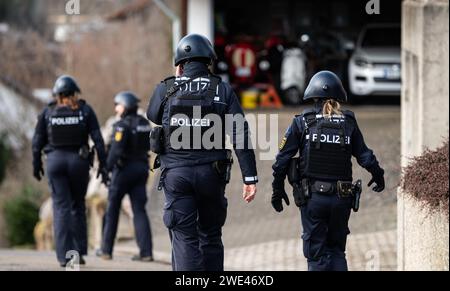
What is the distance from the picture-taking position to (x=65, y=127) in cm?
1150

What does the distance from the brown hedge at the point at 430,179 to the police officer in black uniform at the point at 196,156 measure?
2054mm

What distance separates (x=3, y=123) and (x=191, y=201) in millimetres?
31347

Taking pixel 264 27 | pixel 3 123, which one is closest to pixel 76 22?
pixel 3 123

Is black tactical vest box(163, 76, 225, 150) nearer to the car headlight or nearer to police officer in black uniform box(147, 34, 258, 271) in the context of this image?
police officer in black uniform box(147, 34, 258, 271)

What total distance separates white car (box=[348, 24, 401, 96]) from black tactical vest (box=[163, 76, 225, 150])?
1693 centimetres

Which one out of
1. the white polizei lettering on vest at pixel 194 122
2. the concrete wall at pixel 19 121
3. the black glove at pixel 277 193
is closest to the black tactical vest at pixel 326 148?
the black glove at pixel 277 193

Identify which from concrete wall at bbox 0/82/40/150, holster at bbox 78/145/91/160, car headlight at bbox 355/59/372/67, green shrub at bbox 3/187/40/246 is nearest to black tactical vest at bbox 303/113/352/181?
holster at bbox 78/145/91/160

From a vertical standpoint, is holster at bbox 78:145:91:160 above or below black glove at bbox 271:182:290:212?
above

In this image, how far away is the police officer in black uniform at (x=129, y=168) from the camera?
1268 cm

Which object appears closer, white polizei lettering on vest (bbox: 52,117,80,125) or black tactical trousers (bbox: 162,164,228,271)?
black tactical trousers (bbox: 162,164,228,271)

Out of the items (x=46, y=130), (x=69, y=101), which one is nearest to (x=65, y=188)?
(x=46, y=130)

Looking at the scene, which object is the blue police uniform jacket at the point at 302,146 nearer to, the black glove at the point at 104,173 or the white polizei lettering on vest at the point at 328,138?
the white polizei lettering on vest at the point at 328,138

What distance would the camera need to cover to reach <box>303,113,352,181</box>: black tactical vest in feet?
29.2

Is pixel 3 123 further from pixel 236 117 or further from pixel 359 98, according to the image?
pixel 236 117
